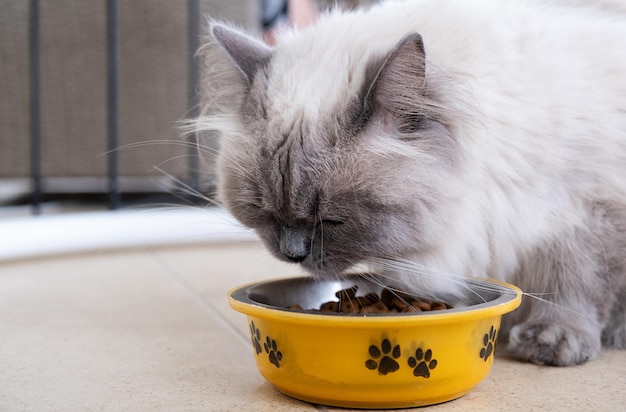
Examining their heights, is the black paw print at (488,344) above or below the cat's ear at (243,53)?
below

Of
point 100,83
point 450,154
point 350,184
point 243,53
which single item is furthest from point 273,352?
point 100,83

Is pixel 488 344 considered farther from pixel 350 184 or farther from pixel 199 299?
pixel 199 299

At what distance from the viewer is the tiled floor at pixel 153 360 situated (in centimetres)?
102

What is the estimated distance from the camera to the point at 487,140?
113 centimetres

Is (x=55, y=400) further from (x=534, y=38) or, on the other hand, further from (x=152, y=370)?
(x=534, y=38)

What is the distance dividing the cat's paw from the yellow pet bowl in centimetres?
21

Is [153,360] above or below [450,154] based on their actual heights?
below

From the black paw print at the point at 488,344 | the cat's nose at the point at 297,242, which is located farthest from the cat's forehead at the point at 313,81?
the black paw print at the point at 488,344

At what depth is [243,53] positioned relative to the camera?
4.15ft

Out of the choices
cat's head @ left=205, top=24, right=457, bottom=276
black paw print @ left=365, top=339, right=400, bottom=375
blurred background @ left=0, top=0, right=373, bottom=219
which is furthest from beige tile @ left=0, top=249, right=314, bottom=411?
blurred background @ left=0, top=0, right=373, bottom=219

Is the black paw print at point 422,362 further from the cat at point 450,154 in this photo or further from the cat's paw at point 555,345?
the cat's paw at point 555,345

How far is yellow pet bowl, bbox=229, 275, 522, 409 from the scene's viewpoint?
932 mm

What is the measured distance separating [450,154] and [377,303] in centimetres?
28

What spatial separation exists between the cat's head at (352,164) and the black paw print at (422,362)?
19 cm
